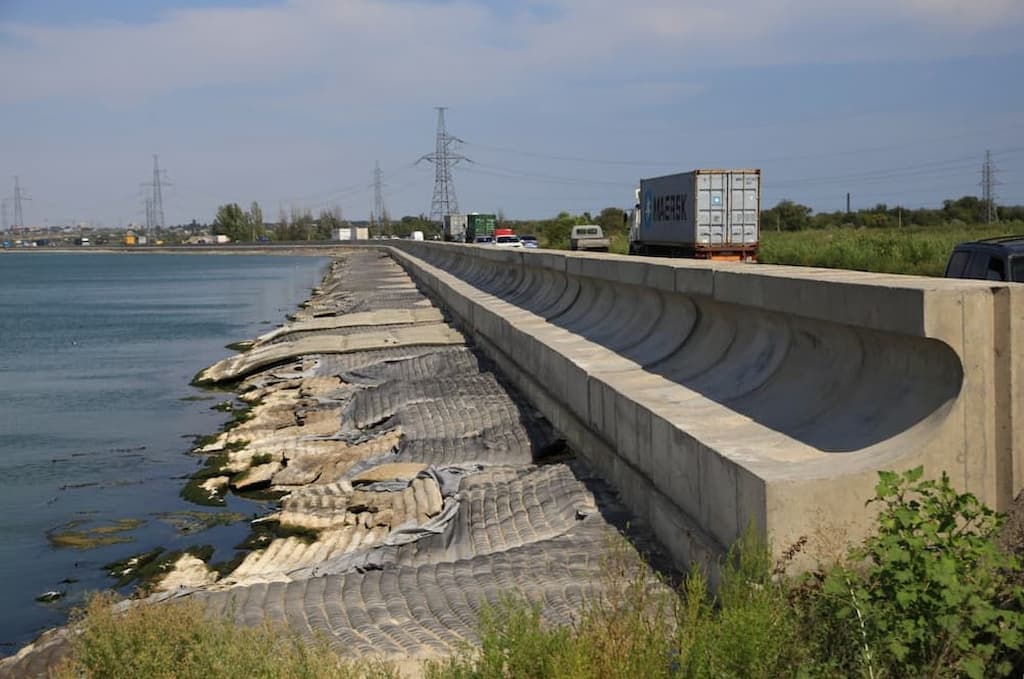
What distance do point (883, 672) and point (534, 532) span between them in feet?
15.0

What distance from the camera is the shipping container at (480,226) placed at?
107 metres

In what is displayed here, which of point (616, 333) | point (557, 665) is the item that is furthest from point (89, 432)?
point (557, 665)

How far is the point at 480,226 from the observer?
355ft

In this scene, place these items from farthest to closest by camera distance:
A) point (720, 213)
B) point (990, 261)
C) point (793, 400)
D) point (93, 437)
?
1. point (720, 213)
2. point (93, 437)
3. point (990, 261)
4. point (793, 400)

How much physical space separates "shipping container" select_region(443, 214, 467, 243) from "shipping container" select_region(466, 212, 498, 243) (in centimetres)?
943

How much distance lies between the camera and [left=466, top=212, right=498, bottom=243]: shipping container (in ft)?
352

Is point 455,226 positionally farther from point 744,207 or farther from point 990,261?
point 990,261

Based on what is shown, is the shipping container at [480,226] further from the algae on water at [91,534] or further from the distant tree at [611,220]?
the algae on water at [91,534]

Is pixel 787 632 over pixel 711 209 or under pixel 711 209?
under

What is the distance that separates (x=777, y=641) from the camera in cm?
468

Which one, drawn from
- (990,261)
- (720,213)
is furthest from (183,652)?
(720,213)

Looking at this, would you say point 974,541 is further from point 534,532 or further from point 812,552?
point 534,532

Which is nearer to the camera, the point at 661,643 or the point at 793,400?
the point at 661,643

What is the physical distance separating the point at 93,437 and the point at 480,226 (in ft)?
284
